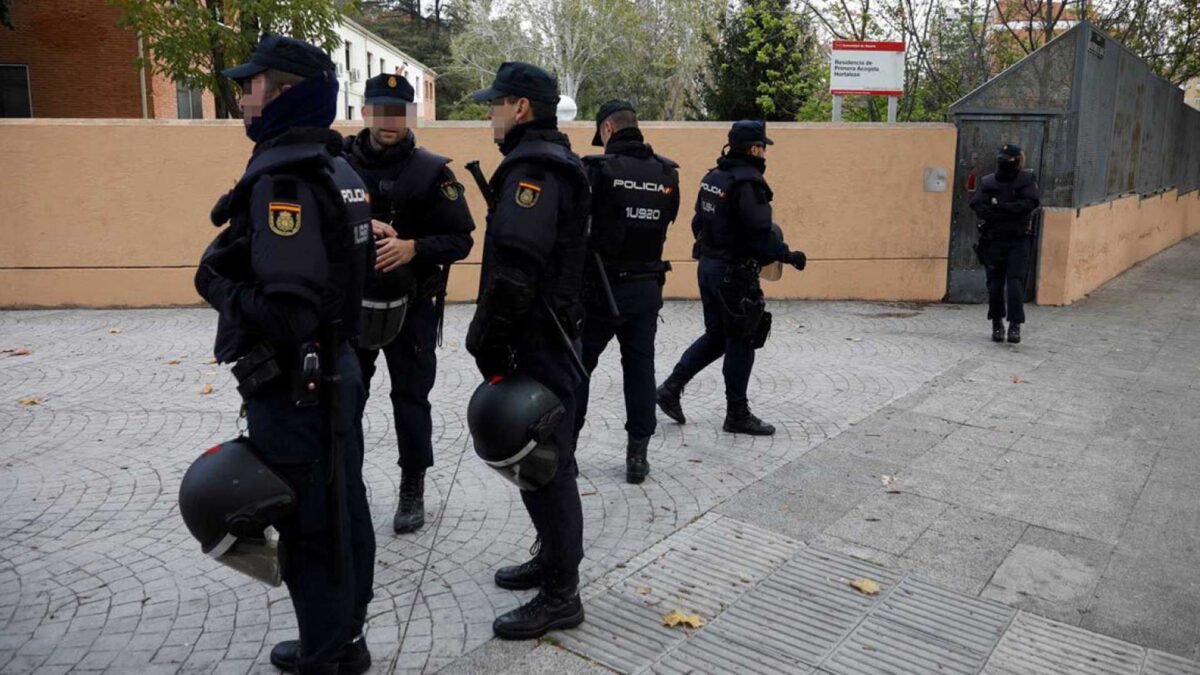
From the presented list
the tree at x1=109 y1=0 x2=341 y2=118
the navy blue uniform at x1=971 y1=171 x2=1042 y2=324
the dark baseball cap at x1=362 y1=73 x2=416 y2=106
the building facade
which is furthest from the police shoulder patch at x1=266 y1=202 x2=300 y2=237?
the building facade

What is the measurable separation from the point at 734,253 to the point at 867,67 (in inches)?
292

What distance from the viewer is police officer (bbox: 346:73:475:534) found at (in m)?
4.50

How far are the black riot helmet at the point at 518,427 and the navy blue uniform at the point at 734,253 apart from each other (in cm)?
277

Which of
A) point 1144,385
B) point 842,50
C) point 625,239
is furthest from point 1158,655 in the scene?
point 842,50

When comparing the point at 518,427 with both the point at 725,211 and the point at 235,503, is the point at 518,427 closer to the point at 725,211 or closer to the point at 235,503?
the point at 235,503

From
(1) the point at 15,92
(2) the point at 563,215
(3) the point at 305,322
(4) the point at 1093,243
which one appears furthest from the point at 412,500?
(1) the point at 15,92

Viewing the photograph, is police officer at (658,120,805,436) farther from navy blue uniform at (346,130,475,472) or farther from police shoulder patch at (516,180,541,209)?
police shoulder patch at (516,180,541,209)

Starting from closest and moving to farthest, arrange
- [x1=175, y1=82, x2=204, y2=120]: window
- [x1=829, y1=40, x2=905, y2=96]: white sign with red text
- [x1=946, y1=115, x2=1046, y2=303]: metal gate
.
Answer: [x1=946, y1=115, x2=1046, y2=303]: metal gate < [x1=829, y1=40, x2=905, y2=96]: white sign with red text < [x1=175, y1=82, x2=204, y2=120]: window

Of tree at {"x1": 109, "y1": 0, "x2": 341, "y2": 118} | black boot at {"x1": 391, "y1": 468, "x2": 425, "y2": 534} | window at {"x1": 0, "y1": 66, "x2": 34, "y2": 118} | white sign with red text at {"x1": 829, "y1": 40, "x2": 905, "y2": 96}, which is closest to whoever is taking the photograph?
black boot at {"x1": 391, "y1": 468, "x2": 425, "y2": 534}

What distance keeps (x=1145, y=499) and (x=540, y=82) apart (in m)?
4.01

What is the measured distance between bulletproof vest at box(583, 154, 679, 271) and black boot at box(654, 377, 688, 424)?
1.56 meters

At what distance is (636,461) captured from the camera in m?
5.50

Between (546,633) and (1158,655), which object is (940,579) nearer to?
(1158,655)

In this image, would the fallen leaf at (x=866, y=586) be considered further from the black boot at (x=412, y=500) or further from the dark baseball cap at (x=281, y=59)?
the dark baseball cap at (x=281, y=59)
